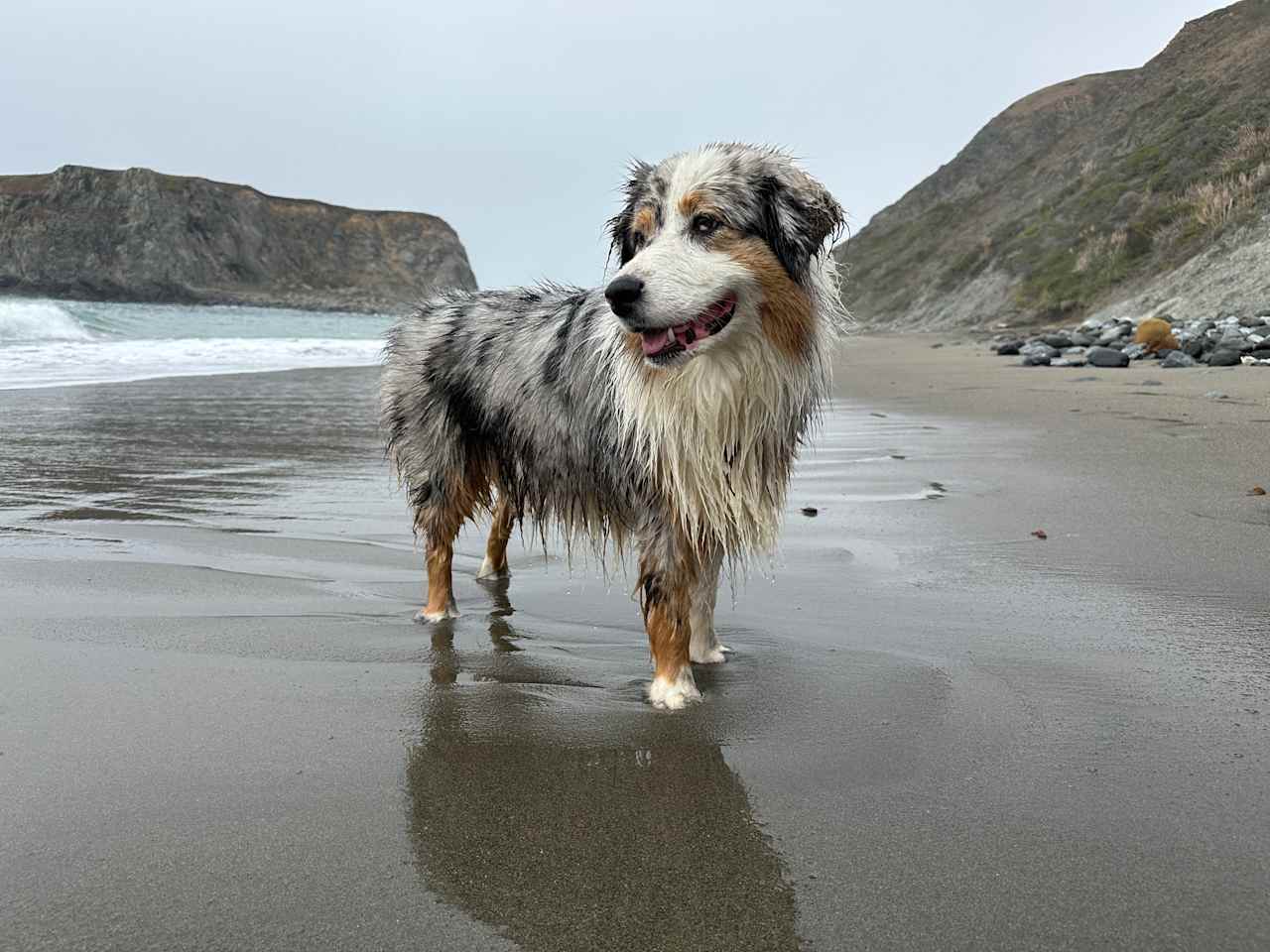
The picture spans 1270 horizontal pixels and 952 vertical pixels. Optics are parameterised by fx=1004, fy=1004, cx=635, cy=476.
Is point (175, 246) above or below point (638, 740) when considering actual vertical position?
above

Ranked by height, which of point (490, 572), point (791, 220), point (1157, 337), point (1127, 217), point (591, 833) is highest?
point (1127, 217)

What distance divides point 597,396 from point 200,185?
104 metres

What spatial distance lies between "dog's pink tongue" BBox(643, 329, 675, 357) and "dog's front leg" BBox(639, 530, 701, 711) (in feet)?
2.16

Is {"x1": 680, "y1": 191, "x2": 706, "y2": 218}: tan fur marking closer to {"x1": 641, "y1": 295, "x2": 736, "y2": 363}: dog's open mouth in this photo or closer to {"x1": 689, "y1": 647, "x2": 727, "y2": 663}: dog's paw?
{"x1": 641, "y1": 295, "x2": 736, "y2": 363}: dog's open mouth

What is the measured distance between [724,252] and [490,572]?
7.78ft

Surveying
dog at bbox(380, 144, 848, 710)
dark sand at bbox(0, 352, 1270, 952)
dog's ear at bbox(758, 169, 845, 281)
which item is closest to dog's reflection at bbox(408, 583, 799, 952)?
dark sand at bbox(0, 352, 1270, 952)

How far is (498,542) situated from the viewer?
5051 mm

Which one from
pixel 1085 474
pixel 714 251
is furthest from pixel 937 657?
pixel 1085 474

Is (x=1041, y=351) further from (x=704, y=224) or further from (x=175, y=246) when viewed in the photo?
(x=175, y=246)

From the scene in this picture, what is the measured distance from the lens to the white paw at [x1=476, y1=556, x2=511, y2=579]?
16.6 ft

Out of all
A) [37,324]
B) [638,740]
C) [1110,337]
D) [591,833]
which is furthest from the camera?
[37,324]

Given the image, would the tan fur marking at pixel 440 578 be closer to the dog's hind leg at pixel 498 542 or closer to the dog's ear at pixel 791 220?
the dog's hind leg at pixel 498 542

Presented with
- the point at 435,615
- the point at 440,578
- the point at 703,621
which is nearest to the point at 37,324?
the point at 440,578

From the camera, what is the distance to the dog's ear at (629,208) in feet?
11.9
